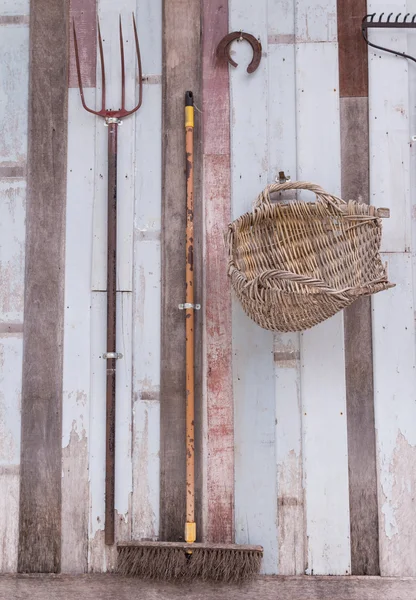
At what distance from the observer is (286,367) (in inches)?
84.5

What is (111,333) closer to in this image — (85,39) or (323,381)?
(323,381)

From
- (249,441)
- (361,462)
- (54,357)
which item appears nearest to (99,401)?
(54,357)

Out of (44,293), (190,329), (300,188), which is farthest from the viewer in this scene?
(44,293)

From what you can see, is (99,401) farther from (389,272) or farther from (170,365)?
(389,272)

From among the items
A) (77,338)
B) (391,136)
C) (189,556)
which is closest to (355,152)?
(391,136)

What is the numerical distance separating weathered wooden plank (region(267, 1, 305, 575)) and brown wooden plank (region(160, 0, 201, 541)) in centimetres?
28

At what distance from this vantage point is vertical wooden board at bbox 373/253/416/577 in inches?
82.5

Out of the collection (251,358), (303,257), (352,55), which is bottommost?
(251,358)

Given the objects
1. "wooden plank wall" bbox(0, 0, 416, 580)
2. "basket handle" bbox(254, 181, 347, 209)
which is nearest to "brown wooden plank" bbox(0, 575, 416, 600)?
"wooden plank wall" bbox(0, 0, 416, 580)

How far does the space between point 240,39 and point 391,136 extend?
2.17 feet

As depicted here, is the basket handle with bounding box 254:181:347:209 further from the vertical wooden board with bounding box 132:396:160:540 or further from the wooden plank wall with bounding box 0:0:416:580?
the vertical wooden board with bounding box 132:396:160:540

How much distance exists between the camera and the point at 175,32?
224cm

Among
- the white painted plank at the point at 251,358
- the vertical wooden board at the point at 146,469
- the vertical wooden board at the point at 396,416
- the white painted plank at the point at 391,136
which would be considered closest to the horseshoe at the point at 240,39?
the white painted plank at the point at 251,358

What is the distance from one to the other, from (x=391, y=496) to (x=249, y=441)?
0.53m
